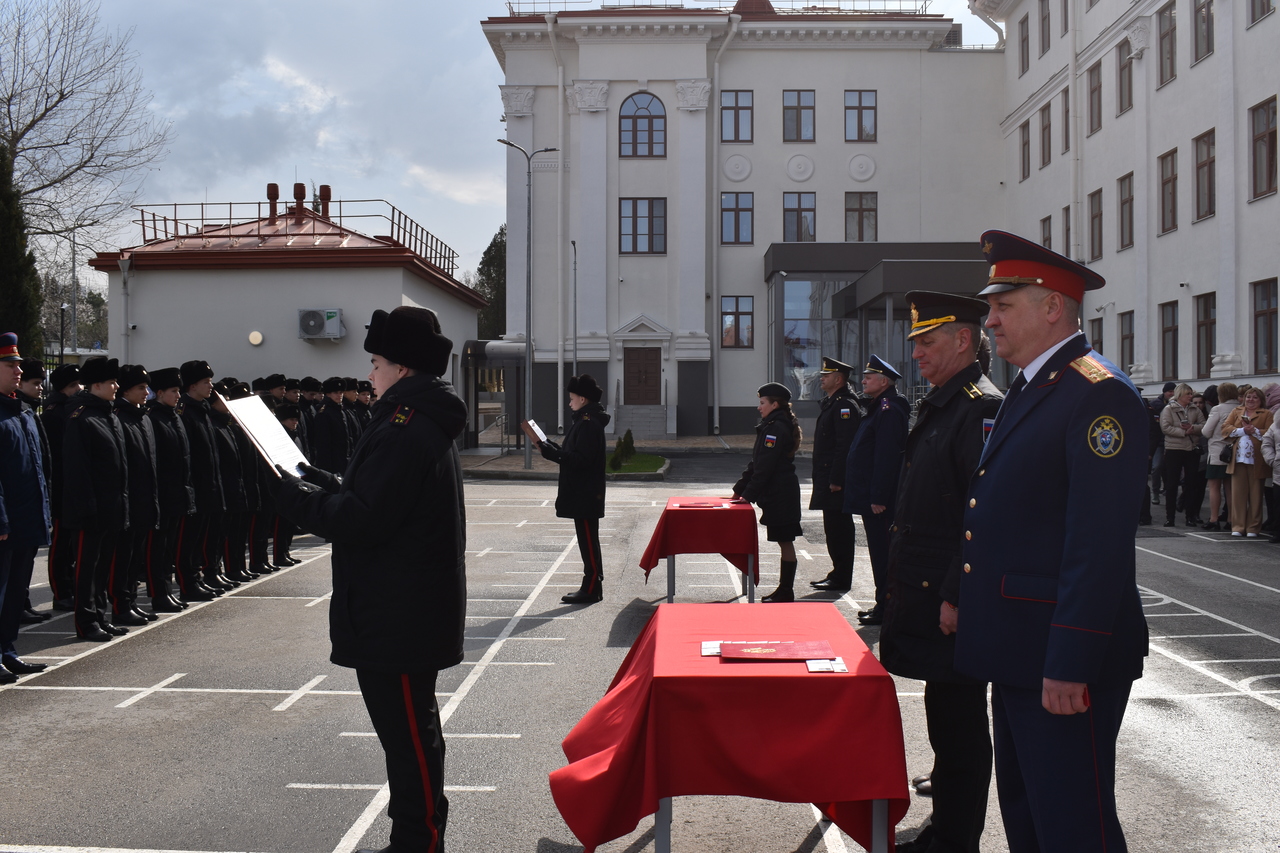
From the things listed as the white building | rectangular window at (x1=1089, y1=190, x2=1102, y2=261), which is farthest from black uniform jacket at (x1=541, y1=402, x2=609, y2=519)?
rectangular window at (x1=1089, y1=190, x2=1102, y2=261)

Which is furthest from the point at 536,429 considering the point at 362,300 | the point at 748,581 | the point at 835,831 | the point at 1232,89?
the point at 1232,89

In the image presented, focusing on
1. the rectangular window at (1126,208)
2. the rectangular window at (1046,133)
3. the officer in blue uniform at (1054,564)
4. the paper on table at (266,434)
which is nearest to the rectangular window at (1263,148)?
the rectangular window at (1126,208)

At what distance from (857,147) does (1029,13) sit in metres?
7.82

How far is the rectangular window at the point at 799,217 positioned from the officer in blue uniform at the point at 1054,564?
38.2 m

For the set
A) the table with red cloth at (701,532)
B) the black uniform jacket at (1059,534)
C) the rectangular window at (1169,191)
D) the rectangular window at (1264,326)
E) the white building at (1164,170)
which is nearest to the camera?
A: the black uniform jacket at (1059,534)

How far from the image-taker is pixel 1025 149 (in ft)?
123

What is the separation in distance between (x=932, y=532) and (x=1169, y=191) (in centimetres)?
2606

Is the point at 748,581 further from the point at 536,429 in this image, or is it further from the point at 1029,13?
the point at 1029,13

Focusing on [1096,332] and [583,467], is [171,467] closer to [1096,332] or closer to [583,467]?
[583,467]

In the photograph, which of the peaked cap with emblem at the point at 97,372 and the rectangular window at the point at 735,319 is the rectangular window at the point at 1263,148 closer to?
the rectangular window at the point at 735,319

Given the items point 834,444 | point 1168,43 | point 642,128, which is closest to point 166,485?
point 834,444

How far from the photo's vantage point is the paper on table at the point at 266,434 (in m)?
3.80

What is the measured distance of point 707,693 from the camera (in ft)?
10.7

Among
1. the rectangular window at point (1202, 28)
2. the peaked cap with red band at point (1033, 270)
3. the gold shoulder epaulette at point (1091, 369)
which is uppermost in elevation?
the rectangular window at point (1202, 28)
